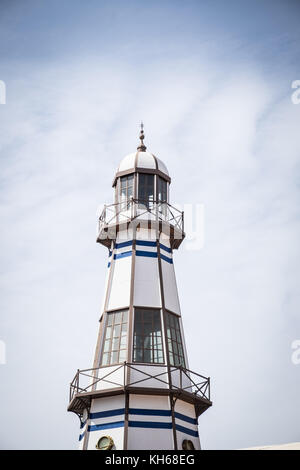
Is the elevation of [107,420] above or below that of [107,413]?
below

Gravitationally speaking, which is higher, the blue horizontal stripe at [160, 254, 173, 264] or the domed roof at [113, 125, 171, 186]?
the domed roof at [113, 125, 171, 186]

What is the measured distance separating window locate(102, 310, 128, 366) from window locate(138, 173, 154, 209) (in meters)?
7.03

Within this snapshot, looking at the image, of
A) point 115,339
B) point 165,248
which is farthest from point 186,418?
point 165,248

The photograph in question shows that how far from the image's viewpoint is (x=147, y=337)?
3316 cm

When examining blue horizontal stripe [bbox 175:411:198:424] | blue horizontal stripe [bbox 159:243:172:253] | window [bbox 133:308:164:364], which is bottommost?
blue horizontal stripe [bbox 175:411:198:424]

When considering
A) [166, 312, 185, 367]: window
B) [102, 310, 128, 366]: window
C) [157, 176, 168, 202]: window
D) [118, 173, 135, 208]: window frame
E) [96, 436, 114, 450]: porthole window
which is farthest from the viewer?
[157, 176, 168, 202]: window

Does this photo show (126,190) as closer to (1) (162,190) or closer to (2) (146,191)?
(2) (146,191)

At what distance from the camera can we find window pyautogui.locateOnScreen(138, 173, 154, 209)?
37.6 metres

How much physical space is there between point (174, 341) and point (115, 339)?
317cm

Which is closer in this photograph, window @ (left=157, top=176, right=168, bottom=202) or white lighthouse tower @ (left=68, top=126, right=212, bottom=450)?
white lighthouse tower @ (left=68, top=126, right=212, bottom=450)

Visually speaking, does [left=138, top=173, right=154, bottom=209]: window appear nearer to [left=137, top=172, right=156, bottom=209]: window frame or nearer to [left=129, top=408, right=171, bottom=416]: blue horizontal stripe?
[left=137, top=172, right=156, bottom=209]: window frame

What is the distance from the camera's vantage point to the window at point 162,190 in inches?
1500

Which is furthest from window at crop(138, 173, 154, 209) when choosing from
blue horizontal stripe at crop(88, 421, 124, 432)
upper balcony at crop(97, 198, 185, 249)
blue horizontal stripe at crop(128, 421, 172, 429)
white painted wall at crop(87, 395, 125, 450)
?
blue horizontal stripe at crop(88, 421, 124, 432)
